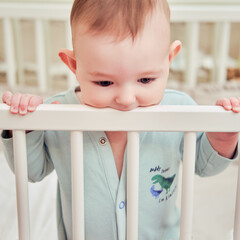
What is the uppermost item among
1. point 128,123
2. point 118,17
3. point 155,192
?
point 118,17

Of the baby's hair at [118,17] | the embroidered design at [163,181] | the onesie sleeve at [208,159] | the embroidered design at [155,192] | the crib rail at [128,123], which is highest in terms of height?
the baby's hair at [118,17]

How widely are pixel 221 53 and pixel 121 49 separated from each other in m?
1.16

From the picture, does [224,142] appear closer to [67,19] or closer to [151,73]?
[151,73]

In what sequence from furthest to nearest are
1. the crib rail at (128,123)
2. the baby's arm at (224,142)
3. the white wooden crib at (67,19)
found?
the white wooden crib at (67,19) → the baby's arm at (224,142) → the crib rail at (128,123)

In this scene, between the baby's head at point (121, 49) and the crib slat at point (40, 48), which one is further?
the crib slat at point (40, 48)

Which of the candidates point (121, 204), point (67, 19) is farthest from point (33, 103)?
point (67, 19)

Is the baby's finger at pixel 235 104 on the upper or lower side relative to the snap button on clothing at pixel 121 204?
upper

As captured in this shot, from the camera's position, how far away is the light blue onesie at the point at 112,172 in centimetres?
67

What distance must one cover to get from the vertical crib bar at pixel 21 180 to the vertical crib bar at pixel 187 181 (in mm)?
221

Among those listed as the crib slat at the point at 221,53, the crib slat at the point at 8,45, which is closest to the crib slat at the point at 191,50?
the crib slat at the point at 221,53

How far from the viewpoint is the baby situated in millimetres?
568

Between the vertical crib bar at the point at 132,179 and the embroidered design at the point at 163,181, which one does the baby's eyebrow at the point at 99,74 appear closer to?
the vertical crib bar at the point at 132,179

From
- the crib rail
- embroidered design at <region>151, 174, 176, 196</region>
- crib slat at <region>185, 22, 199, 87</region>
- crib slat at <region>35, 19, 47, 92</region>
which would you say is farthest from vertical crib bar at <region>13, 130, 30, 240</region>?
crib slat at <region>185, 22, 199, 87</region>

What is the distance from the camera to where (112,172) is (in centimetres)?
67
